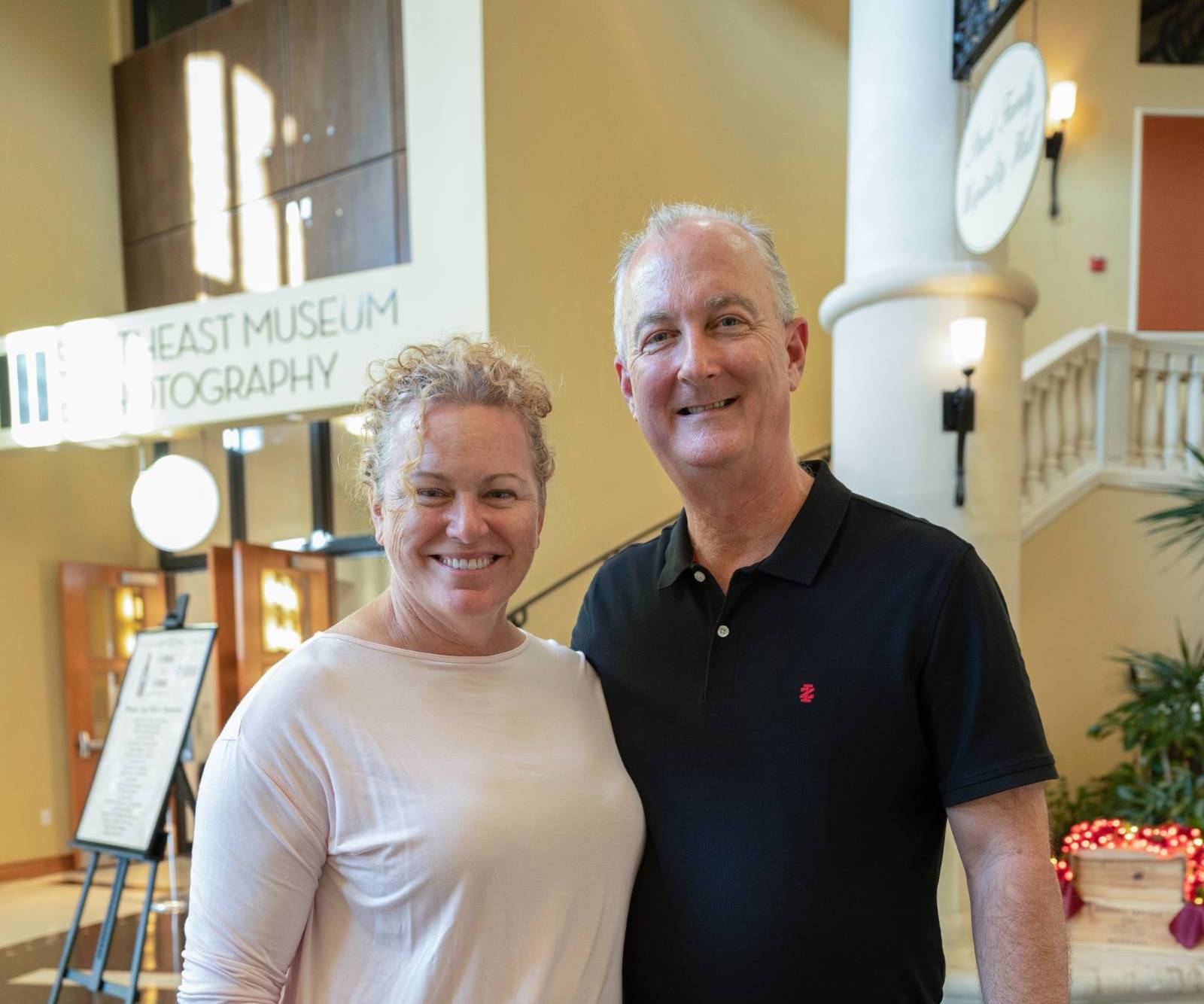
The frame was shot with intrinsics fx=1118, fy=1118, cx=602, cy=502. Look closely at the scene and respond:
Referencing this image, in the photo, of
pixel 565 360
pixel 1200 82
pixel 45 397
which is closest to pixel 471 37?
pixel 565 360

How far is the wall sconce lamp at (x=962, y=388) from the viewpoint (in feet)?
12.7

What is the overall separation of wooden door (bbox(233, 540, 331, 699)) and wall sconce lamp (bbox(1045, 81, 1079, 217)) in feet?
20.7

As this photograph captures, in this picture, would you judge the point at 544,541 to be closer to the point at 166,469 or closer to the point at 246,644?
the point at 246,644

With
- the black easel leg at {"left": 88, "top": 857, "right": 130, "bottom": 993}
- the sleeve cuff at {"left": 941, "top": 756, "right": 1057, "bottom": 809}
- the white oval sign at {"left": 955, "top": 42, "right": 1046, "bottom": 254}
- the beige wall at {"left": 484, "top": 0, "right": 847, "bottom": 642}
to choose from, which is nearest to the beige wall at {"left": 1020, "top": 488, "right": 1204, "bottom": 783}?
the beige wall at {"left": 484, "top": 0, "right": 847, "bottom": 642}

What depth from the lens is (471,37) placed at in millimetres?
5691

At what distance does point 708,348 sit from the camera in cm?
160

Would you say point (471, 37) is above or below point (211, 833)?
above

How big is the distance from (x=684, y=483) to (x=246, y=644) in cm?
577

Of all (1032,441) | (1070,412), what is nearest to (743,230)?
(1032,441)

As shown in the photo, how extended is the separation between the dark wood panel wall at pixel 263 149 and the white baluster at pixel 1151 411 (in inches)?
173

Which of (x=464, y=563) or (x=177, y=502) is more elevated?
(x=464, y=563)

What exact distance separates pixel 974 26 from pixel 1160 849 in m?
2.98

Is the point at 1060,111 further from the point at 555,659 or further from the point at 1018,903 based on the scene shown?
the point at 1018,903

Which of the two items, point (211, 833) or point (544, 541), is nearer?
point (211, 833)
